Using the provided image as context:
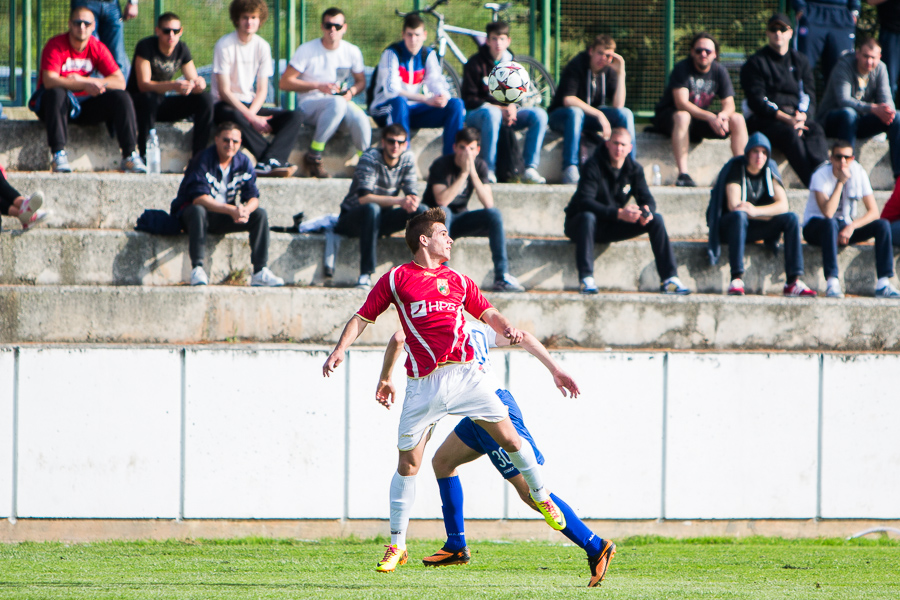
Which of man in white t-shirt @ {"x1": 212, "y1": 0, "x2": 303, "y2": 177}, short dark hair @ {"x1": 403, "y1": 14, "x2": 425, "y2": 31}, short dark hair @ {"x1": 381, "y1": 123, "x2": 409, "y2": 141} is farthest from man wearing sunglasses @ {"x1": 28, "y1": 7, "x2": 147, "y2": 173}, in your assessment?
short dark hair @ {"x1": 403, "y1": 14, "x2": 425, "y2": 31}

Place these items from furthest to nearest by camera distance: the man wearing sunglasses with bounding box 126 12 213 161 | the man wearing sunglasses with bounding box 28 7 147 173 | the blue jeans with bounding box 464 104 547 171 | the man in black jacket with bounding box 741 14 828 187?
the man in black jacket with bounding box 741 14 828 187
the blue jeans with bounding box 464 104 547 171
the man wearing sunglasses with bounding box 126 12 213 161
the man wearing sunglasses with bounding box 28 7 147 173

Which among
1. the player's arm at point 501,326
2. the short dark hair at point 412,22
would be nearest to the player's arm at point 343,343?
the player's arm at point 501,326


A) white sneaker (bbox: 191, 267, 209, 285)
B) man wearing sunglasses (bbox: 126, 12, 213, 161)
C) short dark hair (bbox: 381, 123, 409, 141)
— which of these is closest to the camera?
white sneaker (bbox: 191, 267, 209, 285)

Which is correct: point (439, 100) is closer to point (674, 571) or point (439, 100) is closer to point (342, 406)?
point (342, 406)

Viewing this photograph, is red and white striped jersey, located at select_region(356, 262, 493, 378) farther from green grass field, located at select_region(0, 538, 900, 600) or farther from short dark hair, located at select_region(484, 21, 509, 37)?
short dark hair, located at select_region(484, 21, 509, 37)

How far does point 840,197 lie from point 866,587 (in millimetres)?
5298

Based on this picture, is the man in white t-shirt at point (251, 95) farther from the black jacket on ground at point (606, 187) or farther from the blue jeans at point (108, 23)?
the black jacket on ground at point (606, 187)

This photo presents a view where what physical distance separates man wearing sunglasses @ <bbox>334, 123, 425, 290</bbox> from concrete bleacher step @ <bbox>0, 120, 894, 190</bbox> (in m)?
1.65

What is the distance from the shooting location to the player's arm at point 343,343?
17.1 ft

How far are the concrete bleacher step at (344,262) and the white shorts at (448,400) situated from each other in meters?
4.14

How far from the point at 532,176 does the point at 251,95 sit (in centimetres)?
316

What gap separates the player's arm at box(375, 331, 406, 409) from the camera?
5.55 meters

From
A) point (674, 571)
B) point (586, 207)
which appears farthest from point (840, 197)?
point (674, 571)

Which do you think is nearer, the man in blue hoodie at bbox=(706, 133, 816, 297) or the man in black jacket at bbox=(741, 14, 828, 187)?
the man in blue hoodie at bbox=(706, 133, 816, 297)
